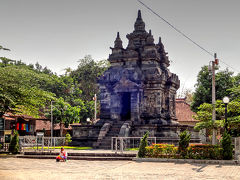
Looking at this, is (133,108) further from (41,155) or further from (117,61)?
(41,155)

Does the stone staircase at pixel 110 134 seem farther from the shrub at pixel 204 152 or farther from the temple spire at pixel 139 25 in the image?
the temple spire at pixel 139 25

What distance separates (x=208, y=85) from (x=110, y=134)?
57.5 ft

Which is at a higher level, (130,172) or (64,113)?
(64,113)

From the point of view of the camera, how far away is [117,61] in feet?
93.9

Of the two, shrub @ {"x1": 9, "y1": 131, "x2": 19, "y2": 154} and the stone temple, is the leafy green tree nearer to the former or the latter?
the stone temple

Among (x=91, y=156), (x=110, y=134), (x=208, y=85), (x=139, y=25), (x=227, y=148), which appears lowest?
(x=91, y=156)

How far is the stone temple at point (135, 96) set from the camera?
25203 mm

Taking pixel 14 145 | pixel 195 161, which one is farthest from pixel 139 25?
pixel 195 161

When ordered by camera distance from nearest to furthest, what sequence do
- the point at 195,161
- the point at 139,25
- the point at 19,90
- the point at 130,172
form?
the point at 130,172 → the point at 195,161 → the point at 19,90 → the point at 139,25

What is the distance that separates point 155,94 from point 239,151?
10591 mm

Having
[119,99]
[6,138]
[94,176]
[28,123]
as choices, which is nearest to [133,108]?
[119,99]

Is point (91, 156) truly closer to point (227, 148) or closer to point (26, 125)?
point (227, 148)

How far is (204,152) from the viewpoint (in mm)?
17234

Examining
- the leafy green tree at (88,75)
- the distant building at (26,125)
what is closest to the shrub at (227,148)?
the distant building at (26,125)
